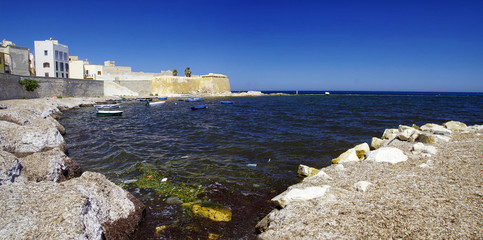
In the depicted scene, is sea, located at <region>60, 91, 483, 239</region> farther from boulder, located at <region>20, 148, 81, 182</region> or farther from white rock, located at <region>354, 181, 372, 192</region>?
white rock, located at <region>354, 181, 372, 192</region>

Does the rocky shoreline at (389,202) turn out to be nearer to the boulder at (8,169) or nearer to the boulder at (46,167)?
A: the boulder at (8,169)

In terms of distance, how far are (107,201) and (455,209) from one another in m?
5.60

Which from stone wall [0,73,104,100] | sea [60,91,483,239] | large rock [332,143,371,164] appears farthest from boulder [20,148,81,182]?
stone wall [0,73,104,100]

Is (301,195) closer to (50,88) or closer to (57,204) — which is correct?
(57,204)

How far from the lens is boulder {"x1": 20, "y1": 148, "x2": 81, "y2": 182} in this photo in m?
5.40

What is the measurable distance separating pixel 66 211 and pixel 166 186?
12.3ft

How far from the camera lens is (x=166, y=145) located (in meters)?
A: 12.1

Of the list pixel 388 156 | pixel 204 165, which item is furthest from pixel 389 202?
pixel 204 165

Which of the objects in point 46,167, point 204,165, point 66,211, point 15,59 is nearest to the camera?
point 66,211

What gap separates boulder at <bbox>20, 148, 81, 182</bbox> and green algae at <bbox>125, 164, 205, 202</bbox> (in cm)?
181

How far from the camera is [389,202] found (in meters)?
4.27

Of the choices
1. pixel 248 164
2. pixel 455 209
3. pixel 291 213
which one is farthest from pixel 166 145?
pixel 455 209

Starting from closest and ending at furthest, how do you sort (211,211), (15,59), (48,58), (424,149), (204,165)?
1. (211,211)
2. (424,149)
3. (204,165)
4. (15,59)
5. (48,58)

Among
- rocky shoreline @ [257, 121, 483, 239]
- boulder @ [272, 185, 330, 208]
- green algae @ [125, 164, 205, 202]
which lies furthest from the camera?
green algae @ [125, 164, 205, 202]
